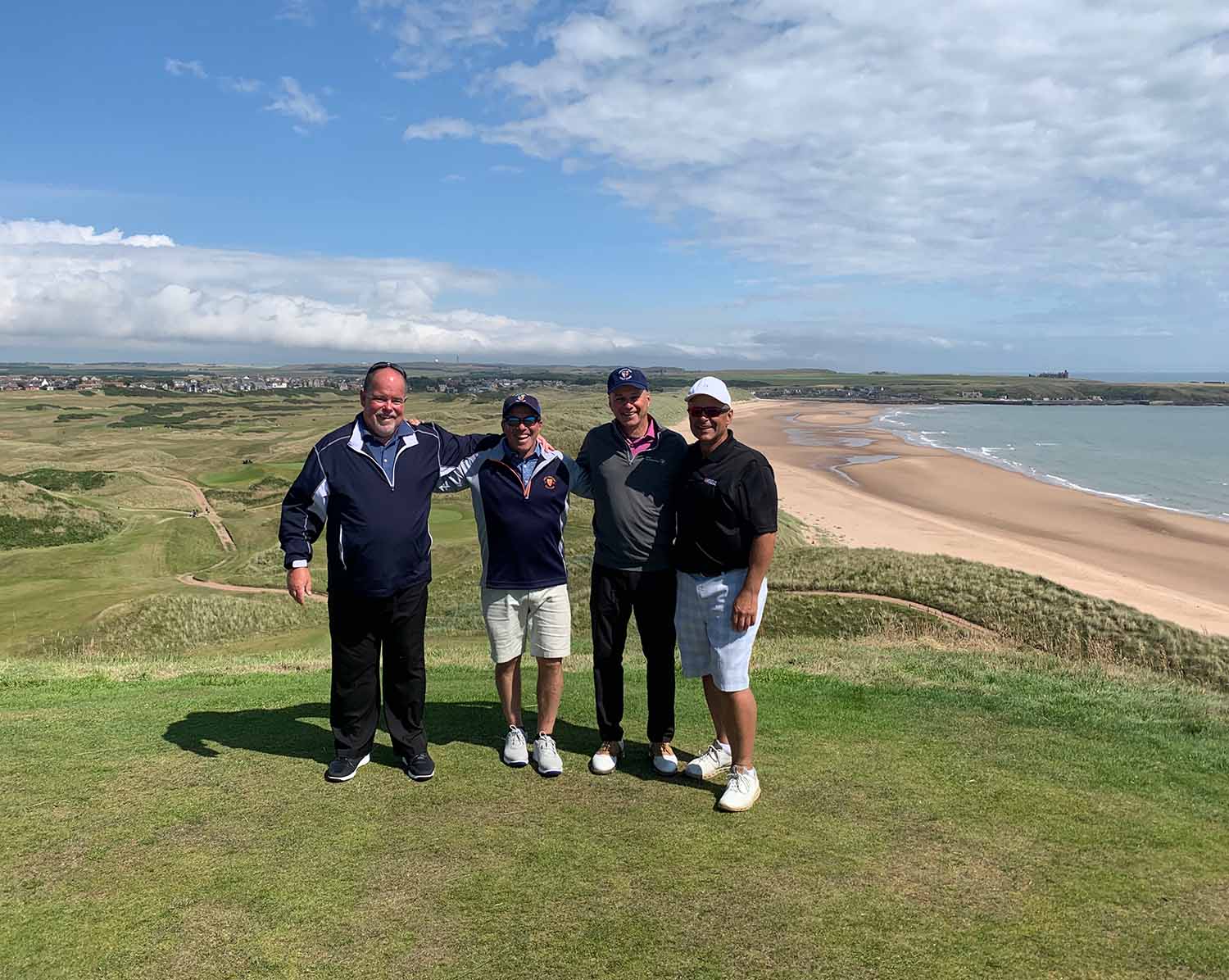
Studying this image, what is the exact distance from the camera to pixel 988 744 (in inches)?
232

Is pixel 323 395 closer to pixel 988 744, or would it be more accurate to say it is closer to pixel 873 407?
pixel 873 407

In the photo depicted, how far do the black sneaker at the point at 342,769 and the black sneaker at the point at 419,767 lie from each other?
34 cm

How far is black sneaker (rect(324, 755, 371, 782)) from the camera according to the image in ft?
16.6

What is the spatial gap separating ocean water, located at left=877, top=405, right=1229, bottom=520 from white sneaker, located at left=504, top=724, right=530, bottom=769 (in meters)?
51.4

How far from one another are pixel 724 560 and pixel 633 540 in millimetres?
662

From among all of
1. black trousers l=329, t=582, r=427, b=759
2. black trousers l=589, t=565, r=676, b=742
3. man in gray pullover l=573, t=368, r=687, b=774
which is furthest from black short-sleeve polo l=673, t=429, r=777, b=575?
black trousers l=329, t=582, r=427, b=759

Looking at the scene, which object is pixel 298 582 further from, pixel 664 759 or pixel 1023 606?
pixel 1023 606

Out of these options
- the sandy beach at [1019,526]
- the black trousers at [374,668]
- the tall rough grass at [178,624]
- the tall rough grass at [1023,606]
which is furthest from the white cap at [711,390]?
the sandy beach at [1019,526]

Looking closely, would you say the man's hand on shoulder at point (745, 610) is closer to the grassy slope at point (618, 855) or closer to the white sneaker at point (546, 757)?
the grassy slope at point (618, 855)

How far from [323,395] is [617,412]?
197m

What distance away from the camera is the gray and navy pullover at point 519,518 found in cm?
525

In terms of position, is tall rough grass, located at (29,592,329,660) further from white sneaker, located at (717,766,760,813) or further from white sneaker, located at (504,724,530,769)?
white sneaker, located at (717,766,760,813)

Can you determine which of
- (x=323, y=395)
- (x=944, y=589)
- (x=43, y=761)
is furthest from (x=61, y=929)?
(x=323, y=395)

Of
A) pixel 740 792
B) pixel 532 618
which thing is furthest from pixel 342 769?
pixel 740 792
